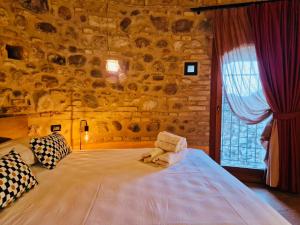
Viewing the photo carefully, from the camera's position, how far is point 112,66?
302 cm

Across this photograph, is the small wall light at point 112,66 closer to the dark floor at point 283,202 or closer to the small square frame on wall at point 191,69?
the small square frame on wall at point 191,69

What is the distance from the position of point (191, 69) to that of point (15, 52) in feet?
7.33

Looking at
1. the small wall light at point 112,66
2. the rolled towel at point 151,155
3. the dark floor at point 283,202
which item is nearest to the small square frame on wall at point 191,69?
the small wall light at point 112,66

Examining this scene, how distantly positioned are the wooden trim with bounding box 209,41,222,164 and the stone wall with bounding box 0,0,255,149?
0.07 metres

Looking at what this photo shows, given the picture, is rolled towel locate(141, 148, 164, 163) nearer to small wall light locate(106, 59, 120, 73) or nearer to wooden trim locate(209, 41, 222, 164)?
wooden trim locate(209, 41, 222, 164)

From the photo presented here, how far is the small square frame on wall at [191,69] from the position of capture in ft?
10.3

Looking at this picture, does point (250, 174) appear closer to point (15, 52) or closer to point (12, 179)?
point (12, 179)

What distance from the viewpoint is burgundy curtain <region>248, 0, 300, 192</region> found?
2.72 meters

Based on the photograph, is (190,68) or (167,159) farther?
(190,68)

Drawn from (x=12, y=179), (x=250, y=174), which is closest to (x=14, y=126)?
(x=12, y=179)

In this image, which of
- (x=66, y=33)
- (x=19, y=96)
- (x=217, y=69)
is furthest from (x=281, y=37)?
(x=19, y=96)

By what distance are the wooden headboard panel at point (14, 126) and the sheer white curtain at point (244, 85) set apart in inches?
101

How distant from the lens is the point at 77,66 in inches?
116

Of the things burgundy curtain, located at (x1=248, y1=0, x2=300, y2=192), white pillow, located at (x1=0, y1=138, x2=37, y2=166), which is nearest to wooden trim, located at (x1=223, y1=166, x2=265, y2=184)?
Result: burgundy curtain, located at (x1=248, y1=0, x2=300, y2=192)
